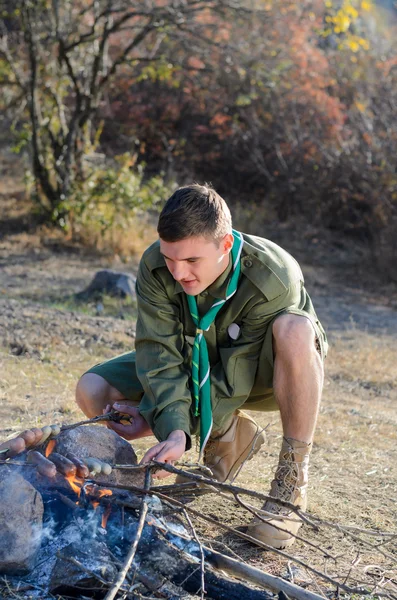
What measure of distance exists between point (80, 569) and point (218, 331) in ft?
3.66

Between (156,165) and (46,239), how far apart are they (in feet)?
13.0

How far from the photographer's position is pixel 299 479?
2.89 meters

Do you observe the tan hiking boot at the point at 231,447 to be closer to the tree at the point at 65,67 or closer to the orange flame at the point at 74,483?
the orange flame at the point at 74,483

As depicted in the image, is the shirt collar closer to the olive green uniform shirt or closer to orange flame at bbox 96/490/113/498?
the olive green uniform shirt

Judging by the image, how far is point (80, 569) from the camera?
7.27ft

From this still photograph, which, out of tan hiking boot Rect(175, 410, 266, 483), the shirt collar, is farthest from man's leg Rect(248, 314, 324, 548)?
tan hiking boot Rect(175, 410, 266, 483)

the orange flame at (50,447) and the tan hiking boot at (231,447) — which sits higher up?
the orange flame at (50,447)

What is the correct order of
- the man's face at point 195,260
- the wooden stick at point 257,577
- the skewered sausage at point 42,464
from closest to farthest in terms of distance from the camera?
the wooden stick at point 257,577
the skewered sausage at point 42,464
the man's face at point 195,260

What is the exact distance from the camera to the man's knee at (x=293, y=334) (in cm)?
281

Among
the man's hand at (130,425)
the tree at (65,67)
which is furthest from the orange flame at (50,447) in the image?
the tree at (65,67)

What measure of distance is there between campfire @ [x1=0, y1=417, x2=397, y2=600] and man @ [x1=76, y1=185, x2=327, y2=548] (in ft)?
1.00

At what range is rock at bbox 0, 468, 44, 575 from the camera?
225 centimetres

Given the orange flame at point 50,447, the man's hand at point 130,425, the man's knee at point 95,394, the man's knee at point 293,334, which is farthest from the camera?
the man's knee at point 95,394

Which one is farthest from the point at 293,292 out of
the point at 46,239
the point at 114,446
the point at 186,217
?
the point at 46,239
